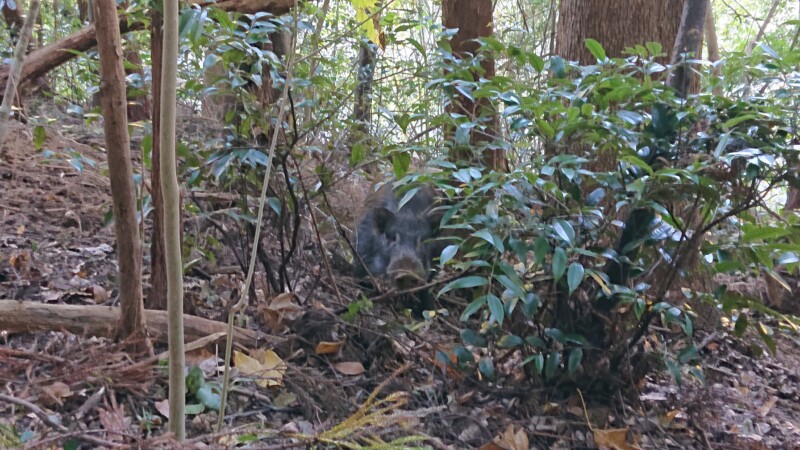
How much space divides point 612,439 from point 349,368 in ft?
3.15

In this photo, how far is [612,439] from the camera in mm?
2295

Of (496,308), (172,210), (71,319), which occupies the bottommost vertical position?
(71,319)

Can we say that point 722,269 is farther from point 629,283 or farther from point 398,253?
point 398,253

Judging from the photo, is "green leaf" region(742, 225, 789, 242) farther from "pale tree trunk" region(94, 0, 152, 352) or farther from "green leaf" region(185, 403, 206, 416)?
"pale tree trunk" region(94, 0, 152, 352)

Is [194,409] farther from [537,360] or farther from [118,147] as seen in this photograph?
[537,360]

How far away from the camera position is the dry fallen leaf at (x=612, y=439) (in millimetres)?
2291

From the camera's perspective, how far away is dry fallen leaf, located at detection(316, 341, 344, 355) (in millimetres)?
2623

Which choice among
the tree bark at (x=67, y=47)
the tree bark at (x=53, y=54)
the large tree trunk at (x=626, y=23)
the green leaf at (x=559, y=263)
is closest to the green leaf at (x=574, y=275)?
the green leaf at (x=559, y=263)

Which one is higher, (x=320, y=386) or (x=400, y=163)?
(x=400, y=163)

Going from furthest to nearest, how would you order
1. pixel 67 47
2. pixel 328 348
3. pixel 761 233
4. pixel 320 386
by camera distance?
pixel 67 47 < pixel 328 348 < pixel 320 386 < pixel 761 233

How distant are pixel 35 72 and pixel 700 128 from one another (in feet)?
12.9

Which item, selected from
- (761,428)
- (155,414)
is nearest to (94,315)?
(155,414)

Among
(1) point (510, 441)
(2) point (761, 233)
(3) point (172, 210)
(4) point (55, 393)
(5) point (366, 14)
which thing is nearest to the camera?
(3) point (172, 210)

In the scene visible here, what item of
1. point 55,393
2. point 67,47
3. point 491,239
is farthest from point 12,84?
point 67,47
